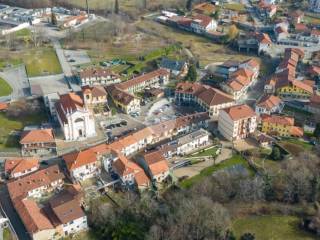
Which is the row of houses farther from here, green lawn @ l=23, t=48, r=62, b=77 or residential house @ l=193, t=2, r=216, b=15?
residential house @ l=193, t=2, r=216, b=15

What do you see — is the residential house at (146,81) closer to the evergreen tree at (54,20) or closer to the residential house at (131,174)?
the residential house at (131,174)

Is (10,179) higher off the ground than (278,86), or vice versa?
(278,86)

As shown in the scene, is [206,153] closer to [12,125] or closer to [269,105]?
[269,105]

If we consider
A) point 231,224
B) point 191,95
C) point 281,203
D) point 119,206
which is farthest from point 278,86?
point 119,206

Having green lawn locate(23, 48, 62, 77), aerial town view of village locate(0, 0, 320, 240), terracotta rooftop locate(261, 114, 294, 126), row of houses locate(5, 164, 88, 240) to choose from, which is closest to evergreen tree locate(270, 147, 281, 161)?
aerial town view of village locate(0, 0, 320, 240)

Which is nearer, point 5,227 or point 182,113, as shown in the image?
point 5,227

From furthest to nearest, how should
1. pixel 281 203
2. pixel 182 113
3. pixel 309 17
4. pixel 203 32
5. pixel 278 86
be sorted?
pixel 309 17 → pixel 203 32 → pixel 278 86 → pixel 182 113 → pixel 281 203

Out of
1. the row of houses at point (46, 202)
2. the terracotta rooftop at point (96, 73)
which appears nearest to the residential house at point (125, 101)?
the terracotta rooftop at point (96, 73)

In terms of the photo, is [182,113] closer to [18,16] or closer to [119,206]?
[119,206]
